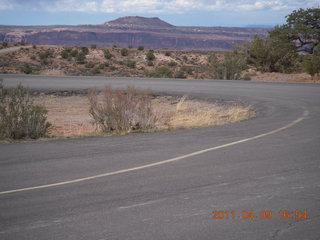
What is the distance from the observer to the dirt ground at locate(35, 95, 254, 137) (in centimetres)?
1367

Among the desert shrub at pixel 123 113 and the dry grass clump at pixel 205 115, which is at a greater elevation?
the desert shrub at pixel 123 113

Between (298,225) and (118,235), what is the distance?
210cm

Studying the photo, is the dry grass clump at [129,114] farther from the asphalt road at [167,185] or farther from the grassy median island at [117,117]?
the asphalt road at [167,185]

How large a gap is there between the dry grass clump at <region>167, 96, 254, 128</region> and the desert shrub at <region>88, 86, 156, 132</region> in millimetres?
1113

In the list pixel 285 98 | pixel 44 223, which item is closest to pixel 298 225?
pixel 44 223

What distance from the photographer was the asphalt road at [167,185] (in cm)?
466

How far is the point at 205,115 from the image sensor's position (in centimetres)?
1548

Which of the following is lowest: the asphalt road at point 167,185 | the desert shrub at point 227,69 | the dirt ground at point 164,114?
the dirt ground at point 164,114
